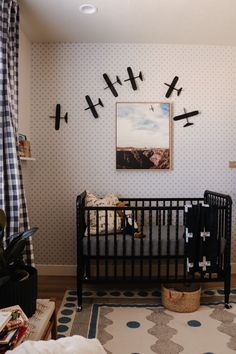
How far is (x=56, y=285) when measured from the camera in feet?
9.98

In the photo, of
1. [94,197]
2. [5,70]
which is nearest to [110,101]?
[94,197]

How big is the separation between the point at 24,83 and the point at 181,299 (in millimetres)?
2453

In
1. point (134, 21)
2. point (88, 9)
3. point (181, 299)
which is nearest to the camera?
point (181, 299)

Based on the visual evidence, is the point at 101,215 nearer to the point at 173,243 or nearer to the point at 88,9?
the point at 173,243

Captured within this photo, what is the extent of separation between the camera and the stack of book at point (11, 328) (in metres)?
1.19

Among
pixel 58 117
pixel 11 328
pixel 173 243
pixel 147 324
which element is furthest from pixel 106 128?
pixel 11 328

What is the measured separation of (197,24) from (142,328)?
2580 mm

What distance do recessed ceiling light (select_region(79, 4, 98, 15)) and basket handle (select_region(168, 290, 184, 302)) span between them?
2350 mm

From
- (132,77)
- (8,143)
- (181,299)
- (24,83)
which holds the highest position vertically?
(132,77)

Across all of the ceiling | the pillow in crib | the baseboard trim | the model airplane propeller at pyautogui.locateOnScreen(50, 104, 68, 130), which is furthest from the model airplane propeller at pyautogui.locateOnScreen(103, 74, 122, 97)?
the baseboard trim

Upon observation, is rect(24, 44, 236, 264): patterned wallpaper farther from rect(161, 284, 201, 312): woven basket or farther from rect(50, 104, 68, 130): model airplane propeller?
rect(161, 284, 201, 312): woven basket

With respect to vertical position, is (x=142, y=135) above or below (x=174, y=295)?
above

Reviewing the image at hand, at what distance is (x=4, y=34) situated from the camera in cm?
225

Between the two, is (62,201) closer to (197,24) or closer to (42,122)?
(42,122)
